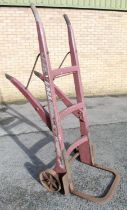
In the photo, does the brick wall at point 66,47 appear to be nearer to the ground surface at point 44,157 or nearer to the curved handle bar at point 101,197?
the ground surface at point 44,157

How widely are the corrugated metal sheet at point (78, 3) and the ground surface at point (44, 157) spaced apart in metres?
2.70

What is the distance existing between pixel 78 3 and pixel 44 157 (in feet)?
15.8

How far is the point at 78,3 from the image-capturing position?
8203 mm

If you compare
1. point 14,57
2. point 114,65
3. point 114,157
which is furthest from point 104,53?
point 114,157

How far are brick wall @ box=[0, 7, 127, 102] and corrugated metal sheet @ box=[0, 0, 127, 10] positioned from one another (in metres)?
0.18

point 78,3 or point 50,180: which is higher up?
point 78,3

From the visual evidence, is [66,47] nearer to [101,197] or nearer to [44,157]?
[44,157]

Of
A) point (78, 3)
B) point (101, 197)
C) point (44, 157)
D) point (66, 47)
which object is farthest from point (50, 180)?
point (78, 3)

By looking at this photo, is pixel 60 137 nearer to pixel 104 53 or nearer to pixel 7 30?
pixel 7 30

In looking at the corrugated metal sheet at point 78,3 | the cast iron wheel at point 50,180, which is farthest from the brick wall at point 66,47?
the cast iron wheel at point 50,180

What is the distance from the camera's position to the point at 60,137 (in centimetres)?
397

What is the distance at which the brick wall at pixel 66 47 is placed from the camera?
8055 millimetres

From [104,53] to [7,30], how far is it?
2984 mm

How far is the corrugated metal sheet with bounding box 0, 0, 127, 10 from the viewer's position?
25.2 feet
